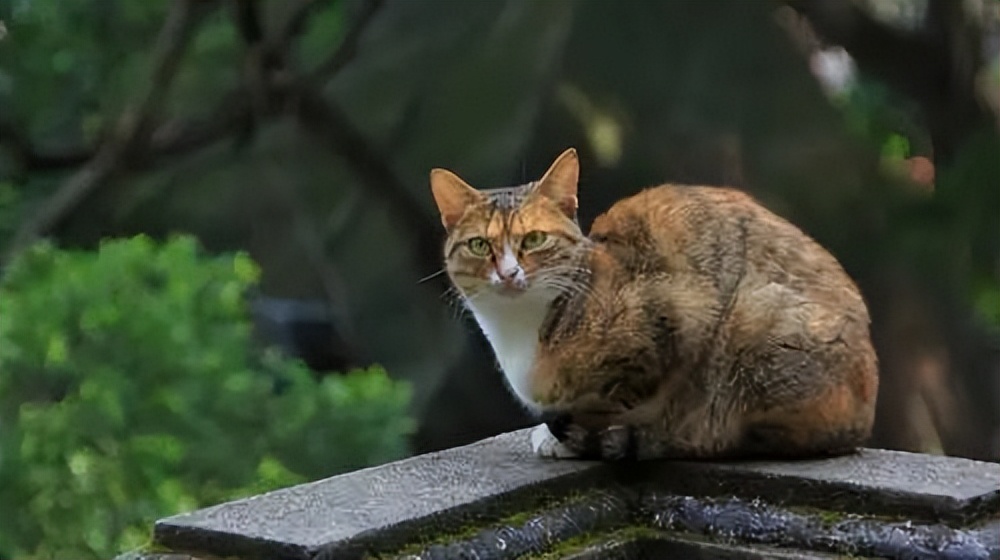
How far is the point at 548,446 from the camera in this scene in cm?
118

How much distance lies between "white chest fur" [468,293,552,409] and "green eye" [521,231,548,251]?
5 cm

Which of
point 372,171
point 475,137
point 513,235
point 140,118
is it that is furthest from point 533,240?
point 140,118

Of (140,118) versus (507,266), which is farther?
(140,118)

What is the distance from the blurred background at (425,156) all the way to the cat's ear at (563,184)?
1065 millimetres

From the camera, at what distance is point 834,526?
3.32 feet

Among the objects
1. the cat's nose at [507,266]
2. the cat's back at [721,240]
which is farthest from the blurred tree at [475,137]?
the cat's nose at [507,266]

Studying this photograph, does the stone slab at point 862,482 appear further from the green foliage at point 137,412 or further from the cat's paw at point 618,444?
the green foliage at point 137,412

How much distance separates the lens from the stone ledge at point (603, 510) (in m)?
0.91

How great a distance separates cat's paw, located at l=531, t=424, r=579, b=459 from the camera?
116 cm

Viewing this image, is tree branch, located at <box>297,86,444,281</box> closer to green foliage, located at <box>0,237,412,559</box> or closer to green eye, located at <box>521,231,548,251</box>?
green foliage, located at <box>0,237,412,559</box>

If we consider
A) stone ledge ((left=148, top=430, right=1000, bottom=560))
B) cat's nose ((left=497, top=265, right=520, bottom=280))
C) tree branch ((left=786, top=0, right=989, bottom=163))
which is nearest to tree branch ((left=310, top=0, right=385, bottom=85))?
tree branch ((left=786, top=0, right=989, bottom=163))

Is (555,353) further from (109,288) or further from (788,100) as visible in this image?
(788,100)

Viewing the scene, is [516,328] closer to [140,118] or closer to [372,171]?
[372,171]

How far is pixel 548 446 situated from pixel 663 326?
0.15 metres
